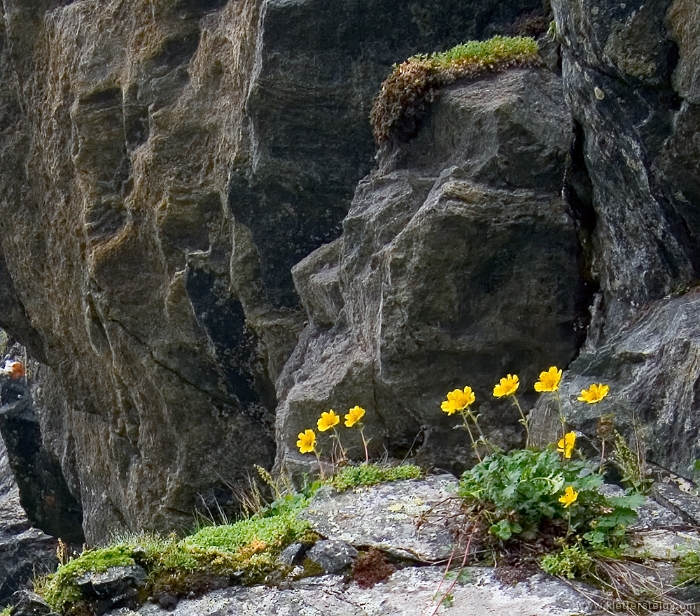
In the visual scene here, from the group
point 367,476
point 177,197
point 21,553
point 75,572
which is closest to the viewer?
point 75,572

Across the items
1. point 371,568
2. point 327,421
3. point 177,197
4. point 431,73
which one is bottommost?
point 371,568

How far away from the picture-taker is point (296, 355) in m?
9.59

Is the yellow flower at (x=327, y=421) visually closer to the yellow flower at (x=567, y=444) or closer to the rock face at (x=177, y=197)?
the yellow flower at (x=567, y=444)

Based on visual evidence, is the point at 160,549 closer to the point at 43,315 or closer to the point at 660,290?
the point at 660,290

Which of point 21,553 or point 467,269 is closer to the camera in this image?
point 467,269

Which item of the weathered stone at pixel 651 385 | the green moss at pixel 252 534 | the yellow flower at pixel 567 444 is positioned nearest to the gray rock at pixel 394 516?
the green moss at pixel 252 534

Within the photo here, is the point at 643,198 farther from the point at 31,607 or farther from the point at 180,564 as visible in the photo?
the point at 31,607

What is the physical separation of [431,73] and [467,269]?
1.88m

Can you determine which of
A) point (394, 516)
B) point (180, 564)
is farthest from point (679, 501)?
point (180, 564)

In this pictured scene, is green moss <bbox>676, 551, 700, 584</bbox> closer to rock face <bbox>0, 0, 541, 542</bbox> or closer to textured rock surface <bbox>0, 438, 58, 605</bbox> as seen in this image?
rock face <bbox>0, 0, 541, 542</bbox>

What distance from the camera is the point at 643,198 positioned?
6.03 metres

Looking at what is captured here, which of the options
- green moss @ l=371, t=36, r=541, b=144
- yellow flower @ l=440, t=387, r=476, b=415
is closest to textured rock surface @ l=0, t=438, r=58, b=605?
green moss @ l=371, t=36, r=541, b=144

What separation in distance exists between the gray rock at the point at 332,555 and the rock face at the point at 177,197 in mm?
5294

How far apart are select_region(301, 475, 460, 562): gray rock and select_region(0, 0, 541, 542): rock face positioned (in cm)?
459
